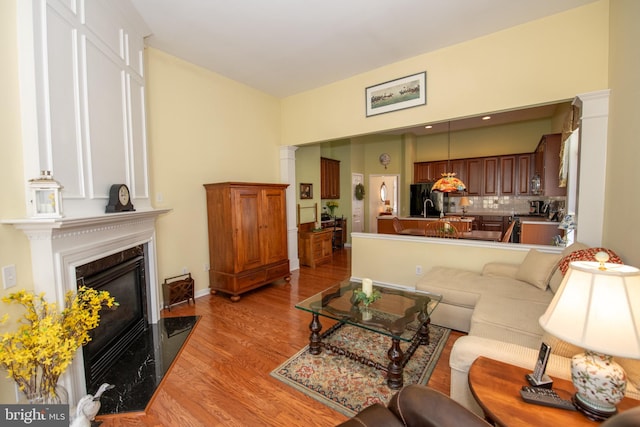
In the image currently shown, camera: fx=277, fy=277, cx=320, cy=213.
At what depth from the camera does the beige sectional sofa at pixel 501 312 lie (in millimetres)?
1456

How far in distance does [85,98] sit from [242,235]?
2265 mm

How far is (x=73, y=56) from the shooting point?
1940 millimetres

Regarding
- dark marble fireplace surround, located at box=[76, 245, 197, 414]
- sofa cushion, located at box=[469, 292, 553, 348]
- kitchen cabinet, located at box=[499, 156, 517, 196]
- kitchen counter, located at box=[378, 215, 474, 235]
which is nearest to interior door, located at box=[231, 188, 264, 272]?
dark marble fireplace surround, located at box=[76, 245, 197, 414]

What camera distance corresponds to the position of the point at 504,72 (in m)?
3.09

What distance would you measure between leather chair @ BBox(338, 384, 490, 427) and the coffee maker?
679cm

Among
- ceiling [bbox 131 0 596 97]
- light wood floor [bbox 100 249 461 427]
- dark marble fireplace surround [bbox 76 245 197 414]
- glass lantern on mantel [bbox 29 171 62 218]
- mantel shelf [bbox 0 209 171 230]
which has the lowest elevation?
light wood floor [bbox 100 249 461 427]

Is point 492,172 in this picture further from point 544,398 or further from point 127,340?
point 127,340

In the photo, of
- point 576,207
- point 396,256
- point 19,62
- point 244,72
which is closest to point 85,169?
point 19,62

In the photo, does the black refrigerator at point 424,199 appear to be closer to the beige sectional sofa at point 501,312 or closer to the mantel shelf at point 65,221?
the beige sectional sofa at point 501,312

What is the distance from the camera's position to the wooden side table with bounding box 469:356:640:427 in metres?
1.04

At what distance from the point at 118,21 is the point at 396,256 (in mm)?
4134

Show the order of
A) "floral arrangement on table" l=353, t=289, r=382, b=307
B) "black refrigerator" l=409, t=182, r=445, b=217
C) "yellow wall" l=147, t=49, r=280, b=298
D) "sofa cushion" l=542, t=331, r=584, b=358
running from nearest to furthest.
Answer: "sofa cushion" l=542, t=331, r=584, b=358
"floral arrangement on table" l=353, t=289, r=382, b=307
"yellow wall" l=147, t=49, r=280, b=298
"black refrigerator" l=409, t=182, r=445, b=217

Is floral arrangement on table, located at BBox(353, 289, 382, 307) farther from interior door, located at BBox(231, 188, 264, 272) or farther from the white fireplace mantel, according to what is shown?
the white fireplace mantel
